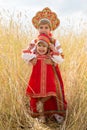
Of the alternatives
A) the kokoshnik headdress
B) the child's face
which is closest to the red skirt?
the child's face

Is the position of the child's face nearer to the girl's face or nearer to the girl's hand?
the girl's face

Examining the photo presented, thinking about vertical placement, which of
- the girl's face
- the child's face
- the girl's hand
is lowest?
the girl's hand

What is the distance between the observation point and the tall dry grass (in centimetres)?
406

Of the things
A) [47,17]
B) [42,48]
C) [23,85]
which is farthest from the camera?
[23,85]

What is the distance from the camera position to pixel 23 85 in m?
4.55

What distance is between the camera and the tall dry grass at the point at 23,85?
13.3ft

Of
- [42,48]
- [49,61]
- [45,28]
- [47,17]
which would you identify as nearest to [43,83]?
[49,61]

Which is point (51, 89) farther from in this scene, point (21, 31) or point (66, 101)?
point (21, 31)

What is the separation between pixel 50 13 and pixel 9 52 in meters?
0.61

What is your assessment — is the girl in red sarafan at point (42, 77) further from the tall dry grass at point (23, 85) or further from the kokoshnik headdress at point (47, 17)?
the kokoshnik headdress at point (47, 17)

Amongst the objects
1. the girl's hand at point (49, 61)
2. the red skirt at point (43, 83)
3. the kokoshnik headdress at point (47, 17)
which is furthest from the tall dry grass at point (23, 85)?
the kokoshnik headdress at point (47, 17)

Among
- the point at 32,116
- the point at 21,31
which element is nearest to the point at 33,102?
the point at 32,116

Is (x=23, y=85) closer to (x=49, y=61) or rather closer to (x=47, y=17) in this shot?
(x=49, y=61)

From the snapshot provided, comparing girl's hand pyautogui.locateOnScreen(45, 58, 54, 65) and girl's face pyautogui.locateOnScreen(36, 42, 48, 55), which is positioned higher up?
girl's face pyautogui.locateOnScreen(36, 42, 48, 55)
